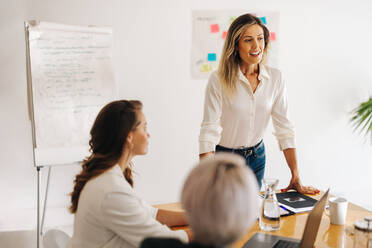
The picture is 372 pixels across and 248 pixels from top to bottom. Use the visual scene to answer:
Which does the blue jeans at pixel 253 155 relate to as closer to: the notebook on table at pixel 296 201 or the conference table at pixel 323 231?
the notebook on table at pixel 296 201

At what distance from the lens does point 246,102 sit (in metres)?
2.05

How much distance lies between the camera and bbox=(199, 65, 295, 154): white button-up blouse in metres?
2.00

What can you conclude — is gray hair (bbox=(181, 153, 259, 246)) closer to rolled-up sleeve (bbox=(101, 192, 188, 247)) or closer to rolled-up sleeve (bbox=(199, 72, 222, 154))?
rolled-up sleeve (bbox=(101, 192, 188, 247))

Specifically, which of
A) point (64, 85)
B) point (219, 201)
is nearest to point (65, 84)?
point (64, 85)

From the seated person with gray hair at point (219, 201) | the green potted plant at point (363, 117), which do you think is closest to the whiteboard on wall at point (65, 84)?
the seated person with gray hair at point (219, 201)

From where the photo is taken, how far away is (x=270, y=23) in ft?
11.5

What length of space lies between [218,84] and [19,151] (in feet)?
5.81

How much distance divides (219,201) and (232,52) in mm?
1324

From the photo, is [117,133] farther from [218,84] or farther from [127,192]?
[218,84]

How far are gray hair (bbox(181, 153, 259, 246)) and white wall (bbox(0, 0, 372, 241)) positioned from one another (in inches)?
96.4

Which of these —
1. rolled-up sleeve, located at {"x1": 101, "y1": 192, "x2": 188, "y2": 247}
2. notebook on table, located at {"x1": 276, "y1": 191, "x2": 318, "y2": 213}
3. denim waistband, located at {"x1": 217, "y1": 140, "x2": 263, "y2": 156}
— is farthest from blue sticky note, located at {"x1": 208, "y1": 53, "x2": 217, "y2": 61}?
rolled-up sleeve, located at {"x1": 101, "y1": 192, "x2": 188, "y2": 247}

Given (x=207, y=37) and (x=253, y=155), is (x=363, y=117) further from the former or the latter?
(x=253, y=155)

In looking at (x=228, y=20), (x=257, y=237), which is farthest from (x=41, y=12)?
(x=257, y=237)

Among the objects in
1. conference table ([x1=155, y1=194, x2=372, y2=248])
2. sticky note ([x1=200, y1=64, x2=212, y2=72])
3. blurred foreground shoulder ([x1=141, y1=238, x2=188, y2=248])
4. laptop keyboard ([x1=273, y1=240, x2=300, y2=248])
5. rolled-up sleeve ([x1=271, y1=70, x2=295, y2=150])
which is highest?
sticky note ([x1=200, y1=64, x2=212, y2=72])
